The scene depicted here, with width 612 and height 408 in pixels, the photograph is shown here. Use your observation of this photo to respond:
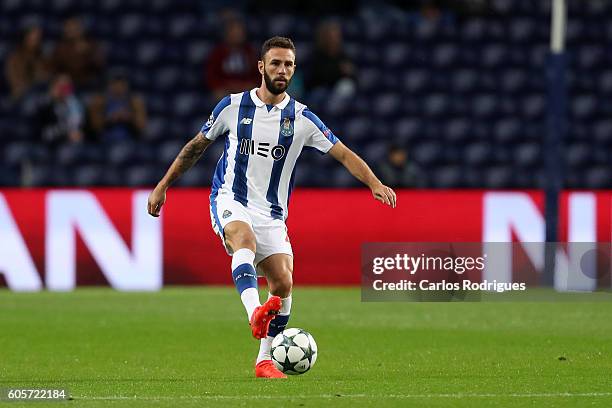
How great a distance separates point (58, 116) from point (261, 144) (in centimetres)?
934

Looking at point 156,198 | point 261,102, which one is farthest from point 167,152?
point 261,102

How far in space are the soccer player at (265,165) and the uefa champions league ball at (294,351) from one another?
0.28 meters

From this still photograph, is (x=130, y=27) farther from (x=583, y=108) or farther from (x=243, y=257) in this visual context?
(x=243, y=257)

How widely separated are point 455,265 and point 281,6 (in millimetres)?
7536

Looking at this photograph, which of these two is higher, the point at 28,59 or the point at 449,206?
the point at 28,59

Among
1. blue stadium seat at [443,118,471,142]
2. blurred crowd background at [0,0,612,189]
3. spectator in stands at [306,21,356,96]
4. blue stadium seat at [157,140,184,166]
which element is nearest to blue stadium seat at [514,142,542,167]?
blurred crowd background at [0,0,612,189]

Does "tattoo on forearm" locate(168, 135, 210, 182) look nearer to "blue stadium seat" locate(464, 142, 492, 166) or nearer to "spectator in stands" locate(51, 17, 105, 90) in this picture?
"spectator in stands" locate(51, 17, 105, 90)

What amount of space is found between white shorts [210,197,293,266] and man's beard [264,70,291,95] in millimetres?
724

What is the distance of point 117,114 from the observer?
688 inches

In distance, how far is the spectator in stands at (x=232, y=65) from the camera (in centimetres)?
1780

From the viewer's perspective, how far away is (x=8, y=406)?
6.97 meters

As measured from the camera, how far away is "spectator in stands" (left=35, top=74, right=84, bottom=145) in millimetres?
17078

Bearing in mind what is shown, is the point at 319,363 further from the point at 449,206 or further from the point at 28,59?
the point at 28,59

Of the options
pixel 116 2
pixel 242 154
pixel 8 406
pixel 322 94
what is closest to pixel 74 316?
pixel 242 154
